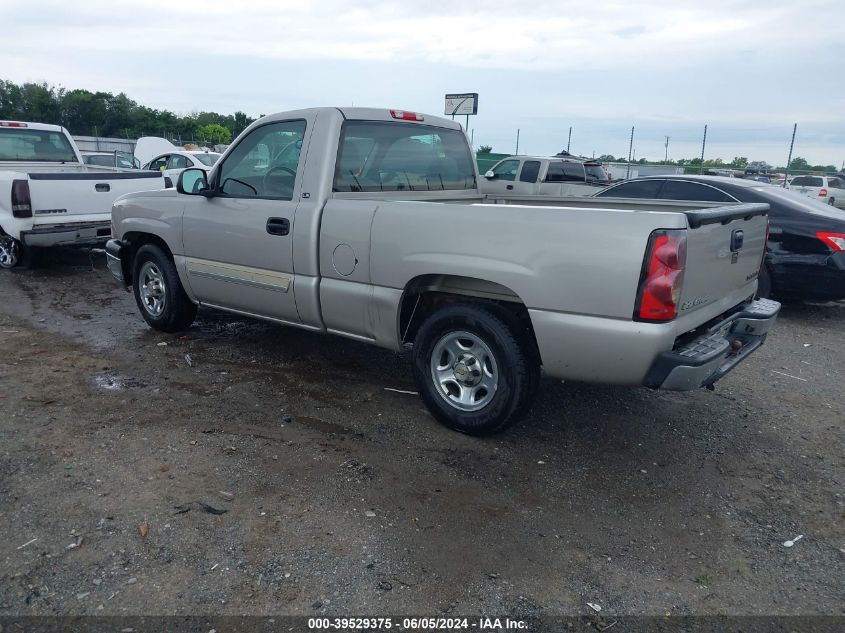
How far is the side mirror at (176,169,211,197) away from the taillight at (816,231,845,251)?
623 cm

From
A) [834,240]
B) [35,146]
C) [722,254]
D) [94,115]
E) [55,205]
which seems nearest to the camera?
[722,254]

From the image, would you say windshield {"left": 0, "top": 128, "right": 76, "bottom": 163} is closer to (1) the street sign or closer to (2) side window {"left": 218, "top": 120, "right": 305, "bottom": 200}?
(2) side window {"left": 218, "top": 120, "right": 305, "bottom": 200}

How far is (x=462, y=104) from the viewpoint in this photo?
17.7 metres

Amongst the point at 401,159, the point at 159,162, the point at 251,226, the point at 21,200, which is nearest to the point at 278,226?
the point at 251,226

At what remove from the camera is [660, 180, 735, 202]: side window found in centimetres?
773

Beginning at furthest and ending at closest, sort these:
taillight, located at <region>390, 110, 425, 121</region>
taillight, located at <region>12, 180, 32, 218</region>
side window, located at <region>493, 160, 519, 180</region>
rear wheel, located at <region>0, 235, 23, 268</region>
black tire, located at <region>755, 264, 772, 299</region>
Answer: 1. side window, located at <region>493, 160, 519, 180</region>
2. rear wheel, located at <region>0, 235, 23, 268</region>
3. taillight, located at <region>12, 180, 32, 218</region>
4. black tire, located at <region>755, 264, 772, 299</region>
5. taillight, located at <region>390, 110, 425, 121</region>

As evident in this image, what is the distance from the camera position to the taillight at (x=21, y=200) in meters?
7.97

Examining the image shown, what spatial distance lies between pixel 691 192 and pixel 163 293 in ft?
19.9

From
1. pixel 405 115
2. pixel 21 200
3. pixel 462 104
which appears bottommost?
pixel 21 200

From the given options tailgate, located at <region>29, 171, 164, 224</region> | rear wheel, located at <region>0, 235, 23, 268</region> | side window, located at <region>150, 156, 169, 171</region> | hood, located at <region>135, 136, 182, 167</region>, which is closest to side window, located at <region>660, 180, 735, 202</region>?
tailgate, located at <region>29, 171, 164, 224</region>

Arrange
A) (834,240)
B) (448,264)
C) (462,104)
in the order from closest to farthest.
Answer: (448,264) < (834,240) < (462,104)

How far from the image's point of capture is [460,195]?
5.42 meters

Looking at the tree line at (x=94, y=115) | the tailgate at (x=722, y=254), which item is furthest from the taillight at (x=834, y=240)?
the tree line at (x=94, y=115)

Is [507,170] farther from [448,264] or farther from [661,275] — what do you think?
[661,275]
